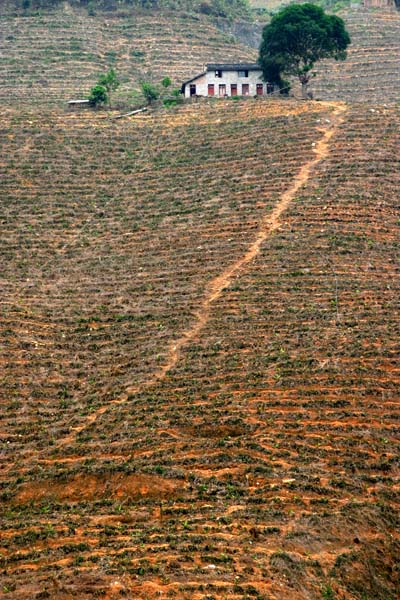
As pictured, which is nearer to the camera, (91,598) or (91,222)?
(91,598)

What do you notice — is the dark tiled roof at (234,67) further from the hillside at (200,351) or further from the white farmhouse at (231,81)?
the hillside at (200,351)

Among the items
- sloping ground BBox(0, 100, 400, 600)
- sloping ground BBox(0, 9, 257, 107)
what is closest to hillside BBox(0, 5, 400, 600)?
sloping ground BBox(0, 100, 400, 600)

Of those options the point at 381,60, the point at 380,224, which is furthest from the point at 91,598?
the point at 381,60

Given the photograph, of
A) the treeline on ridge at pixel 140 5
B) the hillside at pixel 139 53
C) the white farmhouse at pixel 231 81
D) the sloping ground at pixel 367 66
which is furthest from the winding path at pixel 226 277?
the treeline on ridge at pixel 140 5

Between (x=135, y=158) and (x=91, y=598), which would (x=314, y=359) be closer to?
(x=91, y=598)

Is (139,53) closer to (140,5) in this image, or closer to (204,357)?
(140,5)

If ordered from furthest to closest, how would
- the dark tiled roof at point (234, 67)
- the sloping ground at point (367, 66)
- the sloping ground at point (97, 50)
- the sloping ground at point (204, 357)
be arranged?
the sloping ground at point (367, 66) < the sloping ground at point (97, 50) < the dark tiled roof at point (234, 67) < the sloping ground at point (204, 357)
